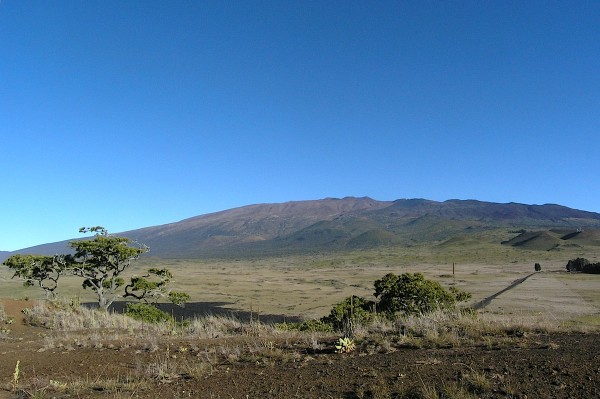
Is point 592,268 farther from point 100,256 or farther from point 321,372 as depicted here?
point 321,372

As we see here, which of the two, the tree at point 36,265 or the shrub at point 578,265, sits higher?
the tree at point 36,265

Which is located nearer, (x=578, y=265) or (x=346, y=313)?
(x=346, y=313)

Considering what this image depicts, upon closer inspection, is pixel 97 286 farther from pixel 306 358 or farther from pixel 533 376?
pixel 533 376

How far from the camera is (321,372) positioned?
739cm

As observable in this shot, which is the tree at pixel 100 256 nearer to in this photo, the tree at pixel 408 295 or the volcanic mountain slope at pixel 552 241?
the tree at pixel 408 295

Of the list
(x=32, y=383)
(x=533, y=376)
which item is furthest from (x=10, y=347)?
(x=533, y=376)

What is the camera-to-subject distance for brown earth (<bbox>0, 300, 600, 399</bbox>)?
6016 mm

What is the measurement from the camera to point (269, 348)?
32.6 feet

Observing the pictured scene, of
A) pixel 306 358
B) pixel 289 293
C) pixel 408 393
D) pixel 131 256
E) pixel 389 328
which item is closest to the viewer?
pixel 408 393

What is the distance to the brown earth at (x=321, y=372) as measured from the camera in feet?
19.7

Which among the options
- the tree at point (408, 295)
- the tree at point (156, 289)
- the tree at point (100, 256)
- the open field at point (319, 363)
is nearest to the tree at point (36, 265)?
the tree at point (100, 256)

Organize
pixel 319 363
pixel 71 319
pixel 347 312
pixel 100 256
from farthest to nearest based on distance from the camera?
pixel 100 256
pixel 347 312
pixel 71 319
pixel 319 363

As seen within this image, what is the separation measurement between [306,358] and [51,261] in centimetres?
2419

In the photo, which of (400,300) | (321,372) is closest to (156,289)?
(400,300)
